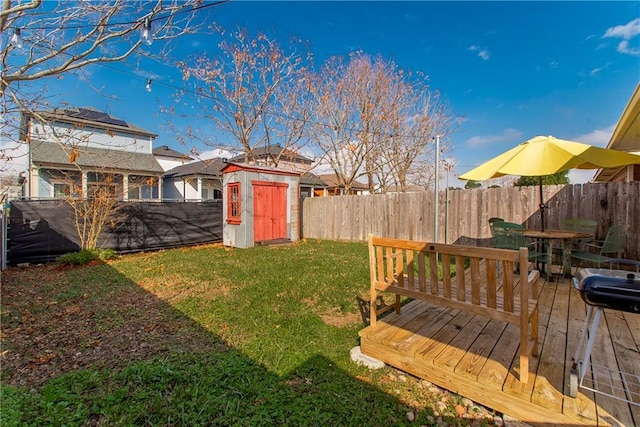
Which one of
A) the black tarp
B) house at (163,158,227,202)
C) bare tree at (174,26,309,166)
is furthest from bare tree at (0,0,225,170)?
house at (163,158,227,202)

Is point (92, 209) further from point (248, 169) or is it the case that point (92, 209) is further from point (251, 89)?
point (251, 89)

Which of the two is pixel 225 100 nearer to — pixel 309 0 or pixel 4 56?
pixel 309 0

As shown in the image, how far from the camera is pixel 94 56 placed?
403 centimetres

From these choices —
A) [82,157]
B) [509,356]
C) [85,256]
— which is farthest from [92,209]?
[509,356]

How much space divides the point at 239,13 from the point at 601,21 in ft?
30.8

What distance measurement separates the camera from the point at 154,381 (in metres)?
2.22

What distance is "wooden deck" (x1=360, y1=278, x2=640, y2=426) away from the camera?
1697mm

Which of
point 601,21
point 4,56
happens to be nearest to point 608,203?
point 601,21

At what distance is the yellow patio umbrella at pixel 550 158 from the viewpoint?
3.60 m

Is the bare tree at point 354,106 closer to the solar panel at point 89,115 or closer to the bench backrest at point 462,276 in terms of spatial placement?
the solar panel at point 89,115

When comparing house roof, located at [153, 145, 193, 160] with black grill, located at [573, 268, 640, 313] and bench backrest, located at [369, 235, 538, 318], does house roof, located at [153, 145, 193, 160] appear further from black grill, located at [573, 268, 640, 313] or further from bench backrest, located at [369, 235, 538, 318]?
black grill, located at [573, 268, 640, 313]

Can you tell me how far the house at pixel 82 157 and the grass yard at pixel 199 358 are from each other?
1.96 meters

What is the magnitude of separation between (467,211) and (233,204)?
6.68 metres

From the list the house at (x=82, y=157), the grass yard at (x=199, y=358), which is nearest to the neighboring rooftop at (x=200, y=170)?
the house at (x=82, y=157)
